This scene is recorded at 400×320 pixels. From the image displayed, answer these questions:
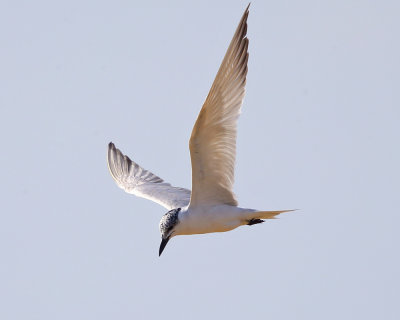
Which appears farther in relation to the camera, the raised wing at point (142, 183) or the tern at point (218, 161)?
the raised wing at point (142, 183)

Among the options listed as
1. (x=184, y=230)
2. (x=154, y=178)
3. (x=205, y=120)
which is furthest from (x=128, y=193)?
(x=205, y=120)

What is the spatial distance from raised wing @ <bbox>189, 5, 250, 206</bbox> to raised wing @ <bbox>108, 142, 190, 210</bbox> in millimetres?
1834

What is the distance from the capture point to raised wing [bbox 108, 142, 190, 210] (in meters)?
16.3

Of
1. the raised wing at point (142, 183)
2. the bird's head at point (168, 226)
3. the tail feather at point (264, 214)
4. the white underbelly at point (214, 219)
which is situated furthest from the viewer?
the raised wing at point (142, 183)

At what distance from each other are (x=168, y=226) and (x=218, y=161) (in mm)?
1344

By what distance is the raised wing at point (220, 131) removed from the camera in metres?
12.9

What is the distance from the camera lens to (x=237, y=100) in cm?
1325

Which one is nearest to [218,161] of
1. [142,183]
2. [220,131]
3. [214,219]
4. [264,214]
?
[220,131]

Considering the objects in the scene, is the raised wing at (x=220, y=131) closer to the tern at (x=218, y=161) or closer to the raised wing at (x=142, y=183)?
the tern at (x=218, y=161)

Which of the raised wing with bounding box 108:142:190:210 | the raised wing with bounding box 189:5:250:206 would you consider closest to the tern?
the raised wing with bounding box 189:5:250:206

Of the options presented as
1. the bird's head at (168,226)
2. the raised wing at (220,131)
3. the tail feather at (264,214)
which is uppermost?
the raised wing at (220,131)

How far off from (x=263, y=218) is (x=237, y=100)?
185 centimetres

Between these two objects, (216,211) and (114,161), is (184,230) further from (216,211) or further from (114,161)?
(114,161)

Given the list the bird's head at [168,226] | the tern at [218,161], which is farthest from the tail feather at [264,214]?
the bird's head at [168,226]
